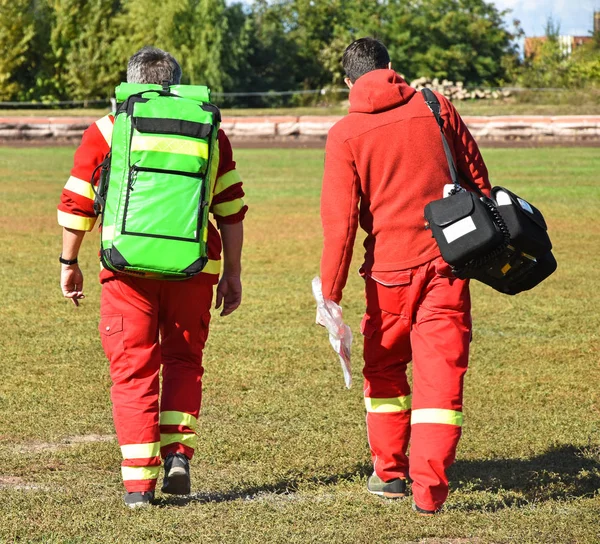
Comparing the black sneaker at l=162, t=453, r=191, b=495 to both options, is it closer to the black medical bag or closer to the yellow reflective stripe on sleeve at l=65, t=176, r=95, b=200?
the yellow reflective stripe on sleeve at l=65, t=176, r=95, b=200

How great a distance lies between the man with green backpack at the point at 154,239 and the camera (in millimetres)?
3990

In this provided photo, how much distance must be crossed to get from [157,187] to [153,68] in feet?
1.74

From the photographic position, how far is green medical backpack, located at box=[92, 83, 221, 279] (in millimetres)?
3979

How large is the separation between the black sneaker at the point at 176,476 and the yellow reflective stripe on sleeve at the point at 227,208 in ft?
3.35

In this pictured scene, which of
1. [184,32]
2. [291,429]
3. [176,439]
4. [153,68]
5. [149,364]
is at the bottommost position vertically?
[291,429]

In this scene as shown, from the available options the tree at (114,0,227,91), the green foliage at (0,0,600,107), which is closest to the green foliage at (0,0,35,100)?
the green foliage at (0,0,600,107)

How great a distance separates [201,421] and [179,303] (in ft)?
5.81

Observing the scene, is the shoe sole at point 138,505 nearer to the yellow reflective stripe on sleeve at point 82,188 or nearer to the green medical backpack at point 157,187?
the green medical backpack at point 157,187

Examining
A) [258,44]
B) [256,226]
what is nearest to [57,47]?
[258,44]

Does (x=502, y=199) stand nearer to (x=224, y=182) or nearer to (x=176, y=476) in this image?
(x=224, y=182)

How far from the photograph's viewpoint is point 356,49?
14.5 ft

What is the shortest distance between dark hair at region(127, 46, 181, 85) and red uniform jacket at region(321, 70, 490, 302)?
2.25 feet

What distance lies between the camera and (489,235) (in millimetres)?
A: 3973

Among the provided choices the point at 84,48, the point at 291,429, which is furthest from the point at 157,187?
the point at 84,48
